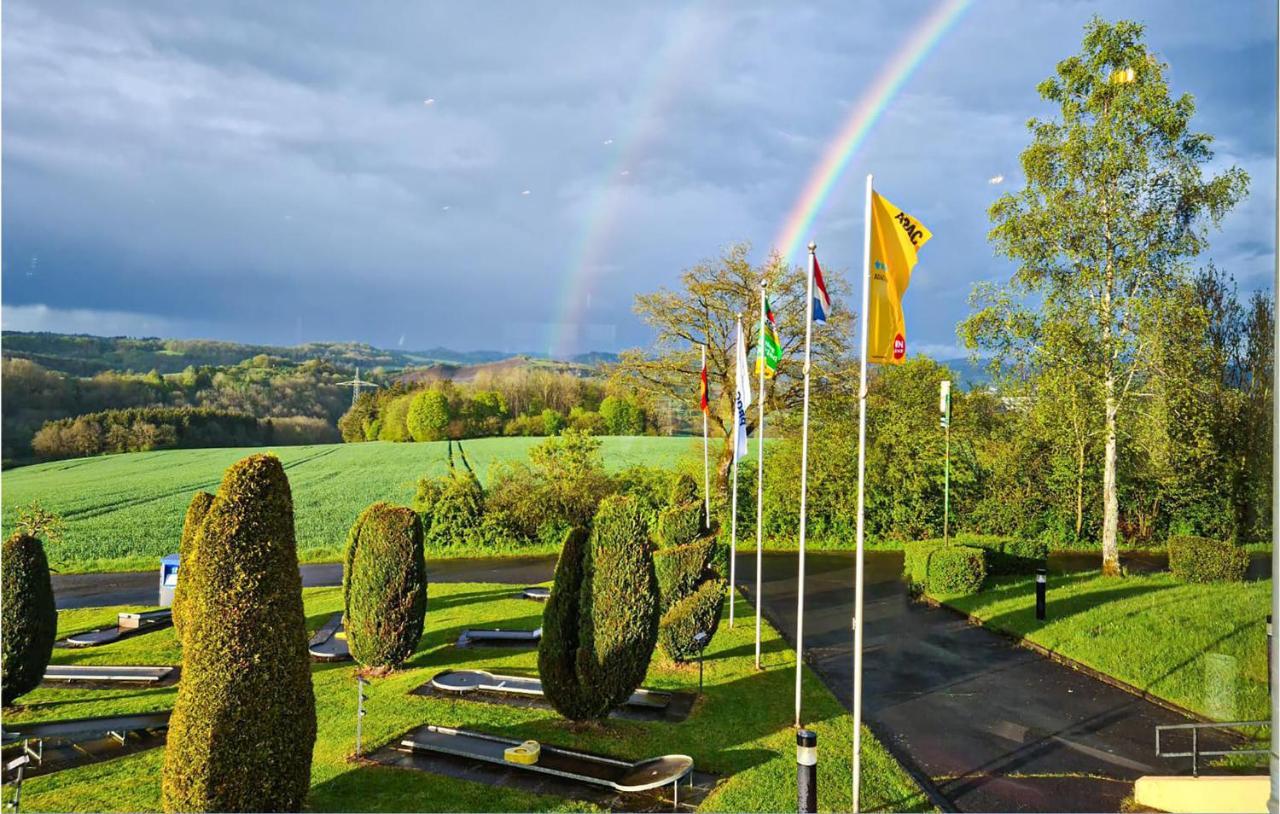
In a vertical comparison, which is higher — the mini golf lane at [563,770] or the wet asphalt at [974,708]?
the mini golf lane at [563,770]

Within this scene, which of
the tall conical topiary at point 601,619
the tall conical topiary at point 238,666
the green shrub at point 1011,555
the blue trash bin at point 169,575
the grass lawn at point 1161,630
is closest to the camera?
the tall conical topiary at point 238,666

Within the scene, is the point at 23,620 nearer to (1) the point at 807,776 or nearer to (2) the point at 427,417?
(1) the point at 807,776

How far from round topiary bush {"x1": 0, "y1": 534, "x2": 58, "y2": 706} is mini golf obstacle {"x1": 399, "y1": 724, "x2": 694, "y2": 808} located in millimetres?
5372

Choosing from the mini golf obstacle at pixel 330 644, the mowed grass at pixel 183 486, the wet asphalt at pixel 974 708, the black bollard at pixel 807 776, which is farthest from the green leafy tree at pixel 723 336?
the black bollard at pixel 807 776

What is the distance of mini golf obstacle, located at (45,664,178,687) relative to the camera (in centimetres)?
1170

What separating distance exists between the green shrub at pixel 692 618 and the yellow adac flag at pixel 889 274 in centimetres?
558

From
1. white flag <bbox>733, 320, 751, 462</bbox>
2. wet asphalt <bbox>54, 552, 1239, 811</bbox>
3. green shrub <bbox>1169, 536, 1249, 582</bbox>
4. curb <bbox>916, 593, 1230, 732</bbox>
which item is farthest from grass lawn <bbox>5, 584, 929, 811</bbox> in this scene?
green shrub <bbox>1169, 536, 1249, 582</bbox>

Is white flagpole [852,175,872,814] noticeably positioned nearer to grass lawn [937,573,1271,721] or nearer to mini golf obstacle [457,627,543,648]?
grass lawn [937,573,1271,721]

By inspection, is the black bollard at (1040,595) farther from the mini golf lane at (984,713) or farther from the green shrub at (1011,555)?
the green shrub at (1011,555)

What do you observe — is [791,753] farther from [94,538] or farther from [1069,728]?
[94,538]

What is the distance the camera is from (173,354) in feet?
90.8

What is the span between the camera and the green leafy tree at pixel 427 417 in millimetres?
32844

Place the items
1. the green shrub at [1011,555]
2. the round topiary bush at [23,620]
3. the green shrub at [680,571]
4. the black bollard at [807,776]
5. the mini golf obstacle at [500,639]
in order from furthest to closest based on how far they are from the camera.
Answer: the green shrub at [1011,555]
the mini golf obstacle at [500,639]
the green shrub at [680,571]
the round topiary bush at [23,620]
the black bollard at [807,776]

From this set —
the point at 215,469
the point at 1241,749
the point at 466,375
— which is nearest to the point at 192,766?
the point at 1241,749
